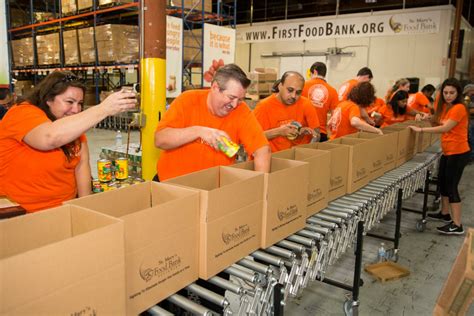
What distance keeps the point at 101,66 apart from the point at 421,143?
7.24 metres

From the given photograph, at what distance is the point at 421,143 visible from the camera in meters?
4.83

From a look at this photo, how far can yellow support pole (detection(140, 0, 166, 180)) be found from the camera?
11.0 feet

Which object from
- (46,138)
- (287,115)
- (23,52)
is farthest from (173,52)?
(23,52)

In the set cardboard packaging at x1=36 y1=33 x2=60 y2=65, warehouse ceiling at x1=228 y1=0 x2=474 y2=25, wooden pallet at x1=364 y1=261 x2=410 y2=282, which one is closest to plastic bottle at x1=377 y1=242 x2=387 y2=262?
wooden pallet at x1=364 y1=261 x2=410 y2=282

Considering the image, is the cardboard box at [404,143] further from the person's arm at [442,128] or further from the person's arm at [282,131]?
the person's arm at [282,131]

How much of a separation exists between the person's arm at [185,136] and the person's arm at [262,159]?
254 mm

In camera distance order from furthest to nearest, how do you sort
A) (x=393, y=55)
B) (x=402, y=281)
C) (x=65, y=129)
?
(x=393, y=55)
(x=402, y=281)
(x=65, y=129)

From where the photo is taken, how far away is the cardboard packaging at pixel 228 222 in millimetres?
1364

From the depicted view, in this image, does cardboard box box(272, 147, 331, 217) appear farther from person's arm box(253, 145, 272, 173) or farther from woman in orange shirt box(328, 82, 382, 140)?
woman in orange shirt box(328, 82, 382, 140)

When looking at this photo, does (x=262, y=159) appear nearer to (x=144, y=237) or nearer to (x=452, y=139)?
(x=144, y=237)

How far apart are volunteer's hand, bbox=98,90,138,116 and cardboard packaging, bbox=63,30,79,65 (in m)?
8.62

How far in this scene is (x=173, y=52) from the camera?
6.32 metres

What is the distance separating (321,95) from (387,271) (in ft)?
7.50

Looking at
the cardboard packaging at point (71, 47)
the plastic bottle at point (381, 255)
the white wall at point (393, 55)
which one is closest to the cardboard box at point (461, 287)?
the plastic bottle at point (381, 255)
